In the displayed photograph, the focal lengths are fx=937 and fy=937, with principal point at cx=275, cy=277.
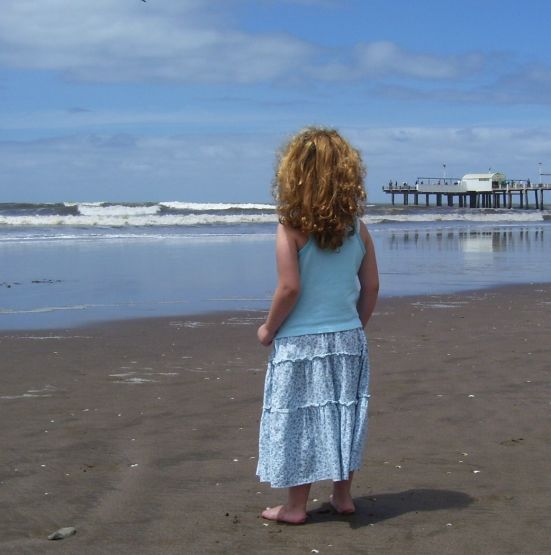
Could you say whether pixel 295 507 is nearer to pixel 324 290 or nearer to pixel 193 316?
pixel 324 290

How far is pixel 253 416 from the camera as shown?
20.7ft

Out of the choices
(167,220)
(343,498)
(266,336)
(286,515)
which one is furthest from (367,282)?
(167,220)

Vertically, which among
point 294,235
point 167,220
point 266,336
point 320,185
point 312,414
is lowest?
point 312,414

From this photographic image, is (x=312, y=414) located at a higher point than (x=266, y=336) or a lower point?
lower

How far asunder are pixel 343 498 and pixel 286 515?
28 cm

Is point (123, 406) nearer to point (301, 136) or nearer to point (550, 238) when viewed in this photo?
point (301, 136)

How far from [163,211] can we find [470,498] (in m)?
66.6

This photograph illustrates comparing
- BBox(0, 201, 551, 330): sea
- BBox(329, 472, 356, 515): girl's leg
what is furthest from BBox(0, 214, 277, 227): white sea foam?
BBox(329, 472, 356, 515): girl's leg

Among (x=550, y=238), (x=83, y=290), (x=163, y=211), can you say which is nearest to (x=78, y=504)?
(x=83, y=290)

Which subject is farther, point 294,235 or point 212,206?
point 212,206

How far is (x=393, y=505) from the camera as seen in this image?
4.44 m

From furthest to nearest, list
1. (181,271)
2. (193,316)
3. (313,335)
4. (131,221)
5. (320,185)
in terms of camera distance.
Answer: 1. (131,221)
2. (181,271)
3. (193,316)
4. (313,335)
5. (320,185)

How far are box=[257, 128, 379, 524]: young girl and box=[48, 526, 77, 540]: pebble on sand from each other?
860 mm

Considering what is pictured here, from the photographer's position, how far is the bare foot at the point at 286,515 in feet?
13.7
